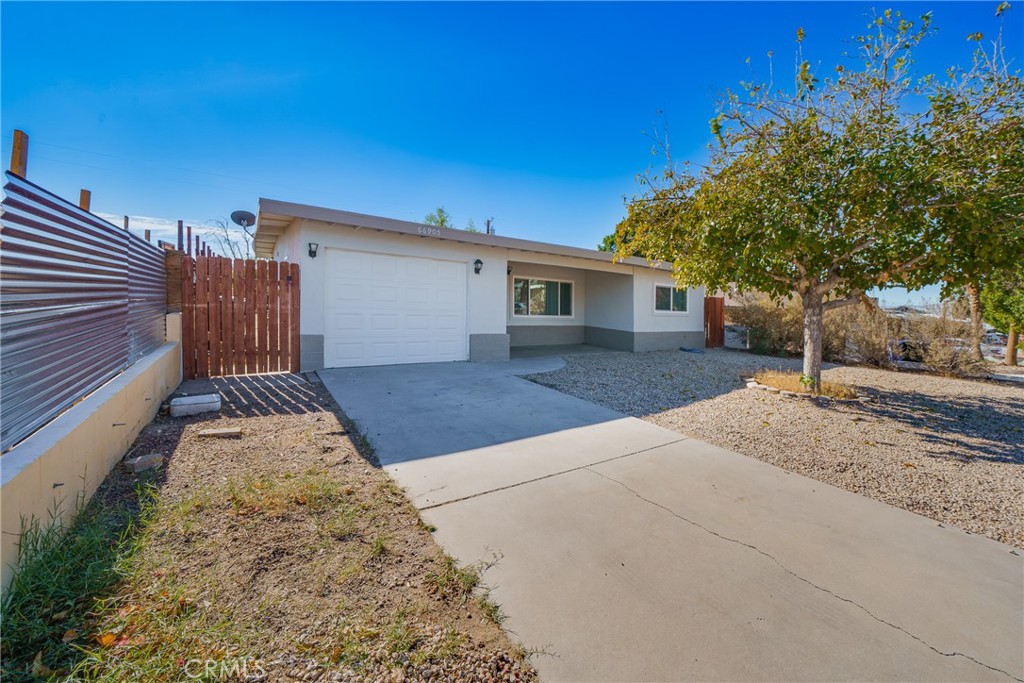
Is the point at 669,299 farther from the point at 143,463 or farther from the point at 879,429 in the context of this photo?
the point at 143,463

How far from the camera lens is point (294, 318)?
775 cm

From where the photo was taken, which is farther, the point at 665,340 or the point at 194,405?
the point at 665,340

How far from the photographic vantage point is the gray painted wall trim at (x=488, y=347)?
987 cm

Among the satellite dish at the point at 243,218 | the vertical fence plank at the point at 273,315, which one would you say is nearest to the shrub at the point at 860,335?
the vertical fence plank at the point at 273,315

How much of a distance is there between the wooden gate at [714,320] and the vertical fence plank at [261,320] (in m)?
14.0

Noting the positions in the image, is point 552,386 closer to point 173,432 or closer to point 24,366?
point 173,432

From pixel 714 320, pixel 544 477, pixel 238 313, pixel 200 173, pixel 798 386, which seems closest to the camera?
pixel 544 477

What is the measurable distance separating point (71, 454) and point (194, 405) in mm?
2751

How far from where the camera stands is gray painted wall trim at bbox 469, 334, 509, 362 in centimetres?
987

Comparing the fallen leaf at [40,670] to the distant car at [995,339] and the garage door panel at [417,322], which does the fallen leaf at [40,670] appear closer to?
the garage door panel at [417,322]

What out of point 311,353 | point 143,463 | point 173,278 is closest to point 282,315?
point 311,353

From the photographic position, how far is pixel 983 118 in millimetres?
4840

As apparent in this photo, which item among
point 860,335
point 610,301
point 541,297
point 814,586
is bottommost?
point 814,586

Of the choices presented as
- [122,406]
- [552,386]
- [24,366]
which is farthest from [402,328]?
[24,366]
